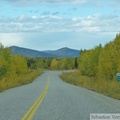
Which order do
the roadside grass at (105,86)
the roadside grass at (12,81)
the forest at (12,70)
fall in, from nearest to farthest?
the roadside grass at (105,86) → the roadside grass at (12,81) → the forest at (12,70)

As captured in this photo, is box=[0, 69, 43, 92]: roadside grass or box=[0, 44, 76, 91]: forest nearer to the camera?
box=[0, 69, 43, 92]: roadside grass

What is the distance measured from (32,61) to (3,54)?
142807 mm

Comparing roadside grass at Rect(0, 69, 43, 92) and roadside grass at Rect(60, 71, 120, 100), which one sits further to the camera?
roadside grass at Rect(0, 69, 43, 92)

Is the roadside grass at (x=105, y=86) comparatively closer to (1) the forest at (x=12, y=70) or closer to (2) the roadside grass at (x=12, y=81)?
(2) the roadside grass at (x=12, y=81)

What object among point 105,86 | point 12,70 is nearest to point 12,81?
point 12,70

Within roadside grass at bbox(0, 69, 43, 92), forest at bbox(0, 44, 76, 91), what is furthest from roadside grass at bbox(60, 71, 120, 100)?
forest at bbox(0, 44, 76, 91)

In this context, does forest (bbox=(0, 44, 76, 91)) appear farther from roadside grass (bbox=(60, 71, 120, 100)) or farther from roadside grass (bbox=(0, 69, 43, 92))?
roadside grass (bbox=(60, 71, 120, 100))

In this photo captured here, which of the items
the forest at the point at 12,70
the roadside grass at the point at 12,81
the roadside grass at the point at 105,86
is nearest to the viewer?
the roadside grass at the point at 105,86

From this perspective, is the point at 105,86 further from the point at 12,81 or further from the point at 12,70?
the point at 12,70

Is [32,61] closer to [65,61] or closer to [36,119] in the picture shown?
[65,61]

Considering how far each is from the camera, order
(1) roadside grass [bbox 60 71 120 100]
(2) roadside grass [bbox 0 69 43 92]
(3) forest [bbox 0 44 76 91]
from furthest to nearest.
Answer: (3) forest [bbox 0 44 76 91] < (2) roadside grass [bbox 0 69 43 92] < (1) roadside grass [bbox 60 71 120 100]

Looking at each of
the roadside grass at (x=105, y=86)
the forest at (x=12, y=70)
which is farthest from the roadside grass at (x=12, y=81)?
the roadside grass at (x=105, y=86)

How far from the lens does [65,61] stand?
623 feet

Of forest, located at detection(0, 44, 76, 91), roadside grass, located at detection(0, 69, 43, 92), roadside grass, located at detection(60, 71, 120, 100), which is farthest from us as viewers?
forest, located at detection(0, 44, 76, 91)
